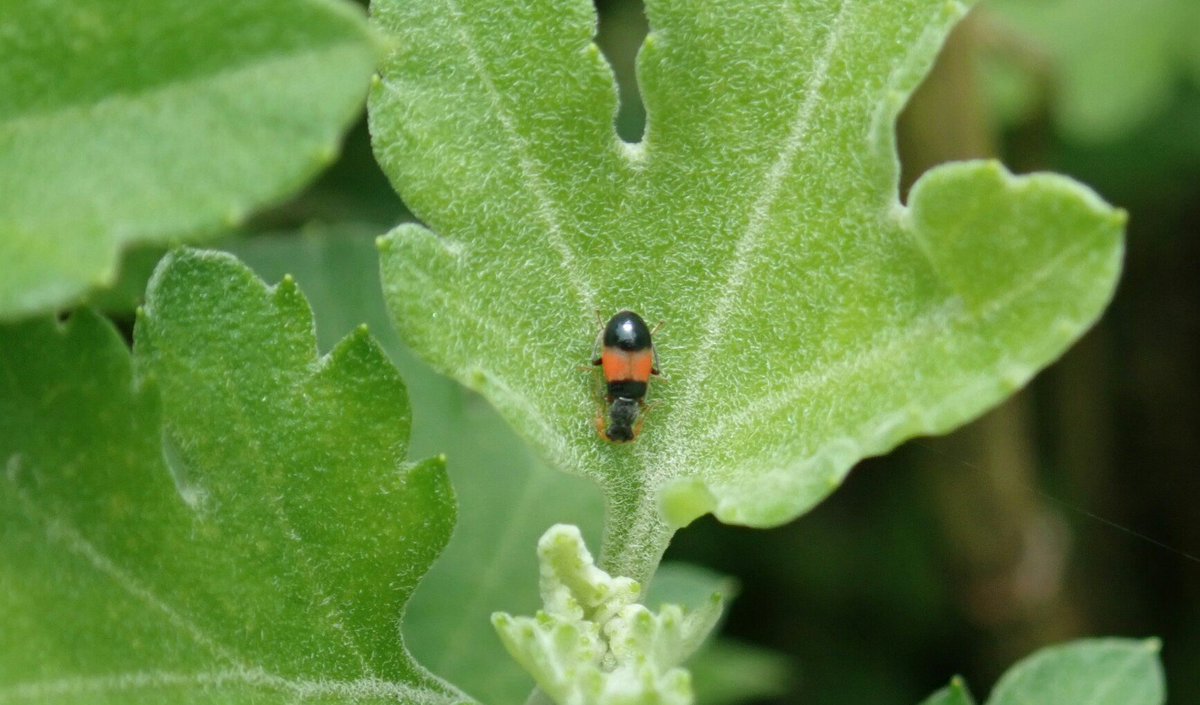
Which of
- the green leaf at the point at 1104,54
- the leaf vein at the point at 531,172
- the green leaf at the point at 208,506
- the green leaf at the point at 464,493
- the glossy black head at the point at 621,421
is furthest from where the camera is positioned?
the green leaf at the point at 1104,54

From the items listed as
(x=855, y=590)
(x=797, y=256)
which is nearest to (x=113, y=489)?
(x=797, y=256)

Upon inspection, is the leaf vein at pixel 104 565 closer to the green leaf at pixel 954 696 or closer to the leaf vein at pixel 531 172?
the leaf vein at pixel 531 172

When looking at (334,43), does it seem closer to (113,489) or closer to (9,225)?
(9,225)

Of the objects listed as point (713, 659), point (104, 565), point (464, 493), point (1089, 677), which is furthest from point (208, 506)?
point (713, 659)

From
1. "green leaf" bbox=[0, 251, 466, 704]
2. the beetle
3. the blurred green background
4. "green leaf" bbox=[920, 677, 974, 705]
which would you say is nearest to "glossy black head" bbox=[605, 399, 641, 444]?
the beetle

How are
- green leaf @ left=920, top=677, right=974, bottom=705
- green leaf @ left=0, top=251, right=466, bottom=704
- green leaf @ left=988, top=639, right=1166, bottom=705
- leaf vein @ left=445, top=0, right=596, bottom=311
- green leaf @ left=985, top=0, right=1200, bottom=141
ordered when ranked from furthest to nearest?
1. green leaf @ left=985, top=0, right=1200, bottom=141
2. green leaf @ left=988, top=639, right=1166, bottom=705
3. green leaf @ left=920, top=677, right=974, bottom=705
4. leaf vein @ left=445, top=0, right=596, bottom=311
5. green leaf @ left=0, top=251, right=466, bottom=704

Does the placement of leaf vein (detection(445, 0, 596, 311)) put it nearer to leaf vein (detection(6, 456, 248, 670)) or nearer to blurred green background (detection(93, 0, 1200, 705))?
leaf vein (detection(6, 456, 248, 670))

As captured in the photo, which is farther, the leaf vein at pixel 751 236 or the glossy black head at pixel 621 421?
the glossy black head at pixel 621 421

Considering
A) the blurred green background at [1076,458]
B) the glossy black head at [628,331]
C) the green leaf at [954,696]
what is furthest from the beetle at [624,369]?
the blurred green background at [1076,458]
